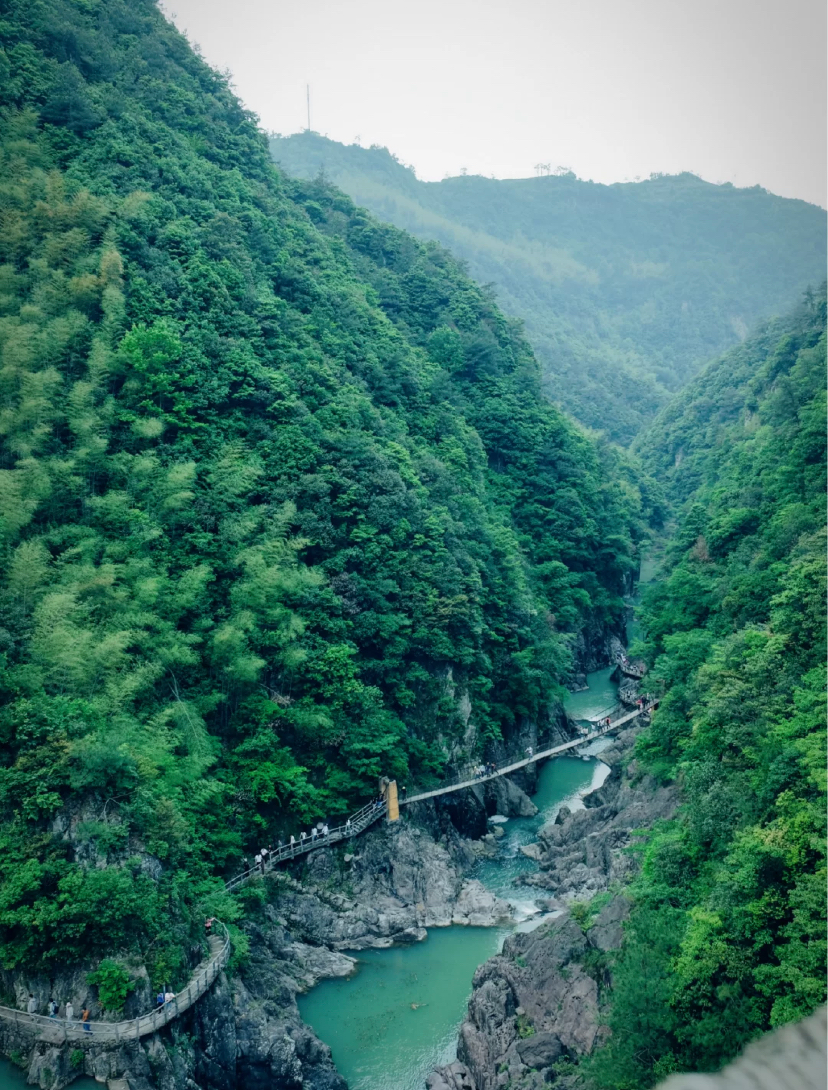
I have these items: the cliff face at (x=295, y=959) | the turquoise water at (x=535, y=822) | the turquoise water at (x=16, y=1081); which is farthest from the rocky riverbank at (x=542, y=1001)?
the turquoise water at (x=16, y=1081)

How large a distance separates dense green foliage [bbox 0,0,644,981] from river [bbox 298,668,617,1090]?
3.65 metres

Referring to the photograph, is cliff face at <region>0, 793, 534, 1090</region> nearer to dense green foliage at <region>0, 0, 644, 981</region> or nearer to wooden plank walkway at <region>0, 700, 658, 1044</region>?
wooden plank walkway at <region>0, 700, 658, 1044</region>

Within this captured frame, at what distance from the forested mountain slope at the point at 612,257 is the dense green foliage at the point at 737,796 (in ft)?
159

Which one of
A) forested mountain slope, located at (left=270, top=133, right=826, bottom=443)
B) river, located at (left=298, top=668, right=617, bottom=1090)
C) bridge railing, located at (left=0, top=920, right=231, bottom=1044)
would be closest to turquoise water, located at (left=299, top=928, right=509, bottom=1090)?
river, located at (left=298, top=668, right=617, bottom=1090)

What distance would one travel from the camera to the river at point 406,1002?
18125 mm

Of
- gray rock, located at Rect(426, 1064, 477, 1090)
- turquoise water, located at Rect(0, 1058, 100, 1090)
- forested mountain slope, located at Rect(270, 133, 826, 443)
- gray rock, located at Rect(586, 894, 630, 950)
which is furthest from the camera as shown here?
forested mountain slope, located at Rect(270, 133, 826, 443)

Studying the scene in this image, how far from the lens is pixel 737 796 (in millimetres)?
16641

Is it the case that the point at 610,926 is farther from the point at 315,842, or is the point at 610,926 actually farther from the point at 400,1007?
the point at 315,842

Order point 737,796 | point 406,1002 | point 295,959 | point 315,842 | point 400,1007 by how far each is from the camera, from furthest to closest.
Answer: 1. point 315,842
2. point 295,959
3. point 406,1002
4. point 400,1007
5. point 737,796

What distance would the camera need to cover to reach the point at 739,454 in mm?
43188

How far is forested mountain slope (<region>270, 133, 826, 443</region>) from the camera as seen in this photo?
292 ft

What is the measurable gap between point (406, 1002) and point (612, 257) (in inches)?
4913

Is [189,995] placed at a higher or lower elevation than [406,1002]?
higher

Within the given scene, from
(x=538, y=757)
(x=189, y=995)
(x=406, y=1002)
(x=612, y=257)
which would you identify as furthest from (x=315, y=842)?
(x=612, y=257)
